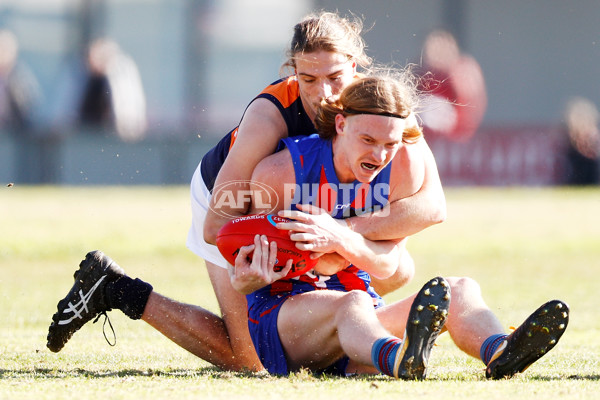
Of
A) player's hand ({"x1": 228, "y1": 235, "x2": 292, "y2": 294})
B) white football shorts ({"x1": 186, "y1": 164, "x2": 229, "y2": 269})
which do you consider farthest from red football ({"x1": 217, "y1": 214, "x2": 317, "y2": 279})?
white football shorts ({"x1": 186, "y1": 164, "x2": 229, "y2": 269})

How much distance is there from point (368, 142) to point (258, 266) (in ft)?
2.37

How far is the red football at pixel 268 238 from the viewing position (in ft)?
14.6

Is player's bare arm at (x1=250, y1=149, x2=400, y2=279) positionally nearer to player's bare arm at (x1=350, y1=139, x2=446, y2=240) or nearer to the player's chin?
player's bare arm at (x1=350, y1=139, x2=446, y2=240)

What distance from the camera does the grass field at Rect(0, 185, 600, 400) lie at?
3.96 m

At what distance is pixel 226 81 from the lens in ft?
73.6

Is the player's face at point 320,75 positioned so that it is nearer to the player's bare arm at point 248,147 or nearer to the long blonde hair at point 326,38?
the long blonde hair at point 326,38

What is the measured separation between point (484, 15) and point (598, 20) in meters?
2.59

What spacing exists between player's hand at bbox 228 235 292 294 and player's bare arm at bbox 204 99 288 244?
384 mm

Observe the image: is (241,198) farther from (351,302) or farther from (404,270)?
(404,270)

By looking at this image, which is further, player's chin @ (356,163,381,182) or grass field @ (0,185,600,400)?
player's chin @ (356,163,381,182)

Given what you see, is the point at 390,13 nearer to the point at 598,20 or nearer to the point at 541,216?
the point at 598,20

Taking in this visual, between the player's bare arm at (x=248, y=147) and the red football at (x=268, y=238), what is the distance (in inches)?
9.1

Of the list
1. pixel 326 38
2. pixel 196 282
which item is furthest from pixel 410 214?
pixel 196 282

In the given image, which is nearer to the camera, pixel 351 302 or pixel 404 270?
pixel 351 302
